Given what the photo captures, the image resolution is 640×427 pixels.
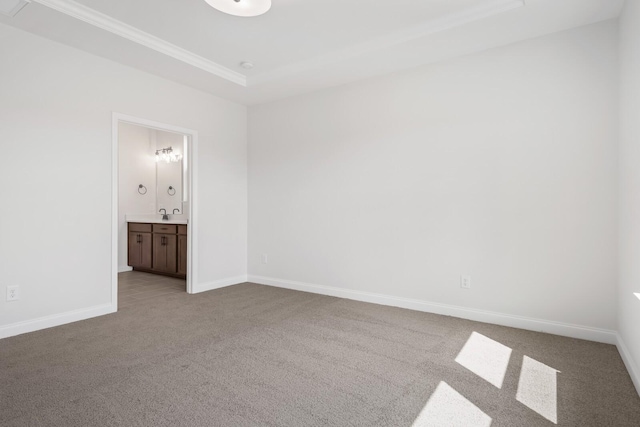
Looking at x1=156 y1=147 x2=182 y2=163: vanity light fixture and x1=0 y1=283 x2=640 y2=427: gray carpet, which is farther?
x1=156 y1=147 x2=182 y2=163: vanity light fixture

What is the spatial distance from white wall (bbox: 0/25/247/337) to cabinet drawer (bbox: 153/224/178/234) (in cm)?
175

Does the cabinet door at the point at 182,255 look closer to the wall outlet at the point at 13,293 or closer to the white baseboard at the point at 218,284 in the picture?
the white baseboard at the point at 218,284

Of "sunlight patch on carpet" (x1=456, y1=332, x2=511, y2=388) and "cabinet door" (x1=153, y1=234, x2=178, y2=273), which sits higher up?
"cabinet door" (x1=153, y1=234, x2=178, y2=273)

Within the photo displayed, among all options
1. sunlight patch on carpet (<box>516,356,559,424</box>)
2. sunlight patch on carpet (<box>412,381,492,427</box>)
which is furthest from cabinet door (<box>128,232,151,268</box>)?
sunlight patch on carpet (<box>516,356,559,424</box>)

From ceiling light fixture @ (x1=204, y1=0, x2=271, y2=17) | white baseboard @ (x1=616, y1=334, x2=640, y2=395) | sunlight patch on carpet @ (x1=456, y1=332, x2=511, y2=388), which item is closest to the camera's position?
white baseboard @ (x1=616, y1=334, x2=640, y2=395)

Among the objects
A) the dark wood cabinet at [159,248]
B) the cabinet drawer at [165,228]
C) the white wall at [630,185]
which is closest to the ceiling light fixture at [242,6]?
the white wall at [630,185]

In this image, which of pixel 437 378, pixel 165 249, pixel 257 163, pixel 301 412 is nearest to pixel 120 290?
pixel 165 249

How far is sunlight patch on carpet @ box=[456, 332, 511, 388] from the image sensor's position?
7.31ft

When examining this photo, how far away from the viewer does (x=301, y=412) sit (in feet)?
5.96

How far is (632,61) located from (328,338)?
9.06ft

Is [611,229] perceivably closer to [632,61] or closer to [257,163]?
[632,61]

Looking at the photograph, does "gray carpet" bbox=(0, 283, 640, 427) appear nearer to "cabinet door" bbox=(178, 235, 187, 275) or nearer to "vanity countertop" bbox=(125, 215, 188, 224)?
"cabinet door" bbox=(178, 235, 187, 275)

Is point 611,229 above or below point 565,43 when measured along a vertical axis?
below

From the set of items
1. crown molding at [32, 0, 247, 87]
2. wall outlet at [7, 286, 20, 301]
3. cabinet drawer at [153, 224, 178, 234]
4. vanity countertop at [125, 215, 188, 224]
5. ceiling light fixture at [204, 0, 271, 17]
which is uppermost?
crown molding at [32, 0, 247, 87]
